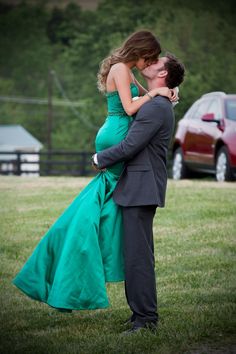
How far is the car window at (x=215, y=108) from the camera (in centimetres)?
1775

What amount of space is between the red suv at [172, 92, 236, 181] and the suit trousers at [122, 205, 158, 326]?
10629 mm

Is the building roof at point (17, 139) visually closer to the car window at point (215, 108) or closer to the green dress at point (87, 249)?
the car window at point (215, 108)

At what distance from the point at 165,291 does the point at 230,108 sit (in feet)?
33.3

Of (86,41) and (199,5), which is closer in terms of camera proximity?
(86,41)

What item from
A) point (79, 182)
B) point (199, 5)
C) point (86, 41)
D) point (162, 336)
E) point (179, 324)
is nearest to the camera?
A: point (162, 336)

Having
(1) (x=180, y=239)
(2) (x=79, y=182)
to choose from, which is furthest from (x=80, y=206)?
(2) (x=79, y=182)

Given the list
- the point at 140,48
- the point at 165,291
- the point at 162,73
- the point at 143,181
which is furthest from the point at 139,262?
the point at 165,291

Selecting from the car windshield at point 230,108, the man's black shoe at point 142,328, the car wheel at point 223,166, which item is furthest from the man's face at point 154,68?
the car windshield at point 230,108

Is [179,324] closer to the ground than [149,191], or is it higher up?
closer to the ground

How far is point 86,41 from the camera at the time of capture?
64.4 m

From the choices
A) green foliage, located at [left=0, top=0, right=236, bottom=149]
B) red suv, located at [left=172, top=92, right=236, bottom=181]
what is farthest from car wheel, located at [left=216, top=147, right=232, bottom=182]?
green foliage, located at [left=0, top=0, right=236, bottom=149]

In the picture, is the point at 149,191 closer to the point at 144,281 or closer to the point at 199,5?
the point at 144,281

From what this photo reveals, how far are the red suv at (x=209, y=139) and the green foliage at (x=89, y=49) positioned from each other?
97.7 feet

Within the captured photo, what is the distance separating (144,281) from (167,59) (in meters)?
1.48
